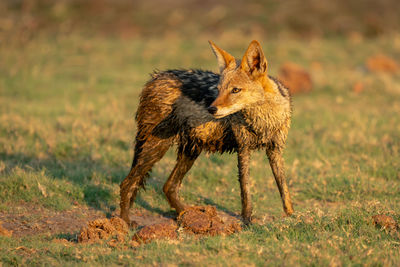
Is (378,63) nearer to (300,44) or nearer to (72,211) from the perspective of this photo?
(300,44)

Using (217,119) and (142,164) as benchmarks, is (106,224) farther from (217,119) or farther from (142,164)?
(217,119)

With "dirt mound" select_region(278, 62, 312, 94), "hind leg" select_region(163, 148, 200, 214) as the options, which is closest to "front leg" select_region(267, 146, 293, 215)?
"hind leg" select_region(163, 148, 200, 214)

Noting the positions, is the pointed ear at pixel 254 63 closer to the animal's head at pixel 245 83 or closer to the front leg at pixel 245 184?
the animal's head at pixel 245 83

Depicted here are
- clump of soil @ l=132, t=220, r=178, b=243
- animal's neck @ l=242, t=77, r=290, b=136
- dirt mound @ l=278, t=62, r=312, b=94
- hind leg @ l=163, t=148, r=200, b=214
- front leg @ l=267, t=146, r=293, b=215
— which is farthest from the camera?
dirt mound @ l=278, t=62, r=312, b=94

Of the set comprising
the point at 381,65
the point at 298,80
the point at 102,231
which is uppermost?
the point at 381,65

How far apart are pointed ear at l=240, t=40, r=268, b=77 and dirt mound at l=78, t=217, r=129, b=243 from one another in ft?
7.02

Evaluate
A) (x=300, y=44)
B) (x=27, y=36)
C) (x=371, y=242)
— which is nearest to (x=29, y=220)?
(x=371, y=242)

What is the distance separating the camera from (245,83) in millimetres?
5621

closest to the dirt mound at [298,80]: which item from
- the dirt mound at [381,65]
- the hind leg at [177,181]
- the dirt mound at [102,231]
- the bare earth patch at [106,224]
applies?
the dirt mound at [381,65]

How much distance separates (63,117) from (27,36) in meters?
6.38

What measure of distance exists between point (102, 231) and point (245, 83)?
215 centimetres

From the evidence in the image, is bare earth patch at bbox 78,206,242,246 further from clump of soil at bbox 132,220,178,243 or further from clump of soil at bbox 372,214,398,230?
clump of soil at bbox 372,214,398,230

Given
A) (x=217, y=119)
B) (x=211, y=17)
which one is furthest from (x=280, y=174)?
(x=211, y=17)

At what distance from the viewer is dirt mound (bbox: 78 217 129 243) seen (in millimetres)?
5234
